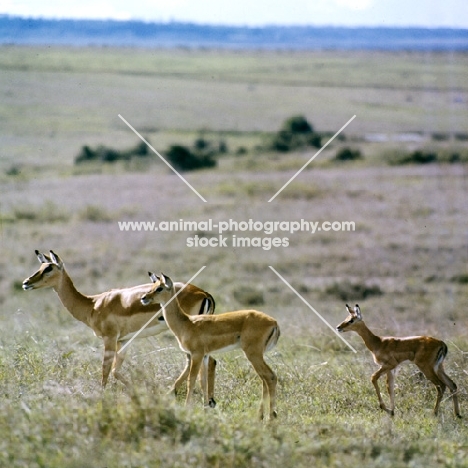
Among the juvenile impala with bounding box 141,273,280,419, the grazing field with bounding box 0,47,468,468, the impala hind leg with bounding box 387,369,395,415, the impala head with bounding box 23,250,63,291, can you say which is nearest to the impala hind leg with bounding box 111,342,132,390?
the grazing field with bounding box 0,47,468,468

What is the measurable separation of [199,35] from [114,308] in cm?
4174

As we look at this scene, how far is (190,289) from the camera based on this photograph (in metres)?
11.3

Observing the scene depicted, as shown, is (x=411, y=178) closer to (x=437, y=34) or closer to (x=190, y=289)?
(x=437, y=34)

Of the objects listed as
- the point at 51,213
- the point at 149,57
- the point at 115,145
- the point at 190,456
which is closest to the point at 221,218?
the point at 51,213

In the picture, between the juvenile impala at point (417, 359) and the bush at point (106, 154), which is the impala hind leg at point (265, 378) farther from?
the bush at point (106, 154)

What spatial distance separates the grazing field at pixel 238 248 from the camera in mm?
8469

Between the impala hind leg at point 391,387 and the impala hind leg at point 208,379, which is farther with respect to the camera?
the impala hind leg at point 391,387

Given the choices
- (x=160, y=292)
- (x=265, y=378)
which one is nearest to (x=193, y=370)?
(x=265, y=378)

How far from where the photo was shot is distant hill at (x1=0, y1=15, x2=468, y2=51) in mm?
38125

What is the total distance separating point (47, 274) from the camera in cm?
1142

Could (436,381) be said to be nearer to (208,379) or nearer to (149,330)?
(208,379)

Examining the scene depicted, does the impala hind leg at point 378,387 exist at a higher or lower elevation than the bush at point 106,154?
higher

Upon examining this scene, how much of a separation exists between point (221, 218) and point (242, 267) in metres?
6.41

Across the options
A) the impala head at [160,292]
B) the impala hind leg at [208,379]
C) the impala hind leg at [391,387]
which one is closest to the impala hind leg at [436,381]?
the impala hind leg at [391,387]
